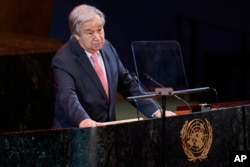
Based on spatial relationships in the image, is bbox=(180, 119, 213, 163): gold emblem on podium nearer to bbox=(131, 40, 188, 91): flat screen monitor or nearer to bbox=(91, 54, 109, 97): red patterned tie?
bbox=(91, 54, 109, 97): red patterned tie

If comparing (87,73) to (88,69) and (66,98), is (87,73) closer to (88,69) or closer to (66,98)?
(88,69)

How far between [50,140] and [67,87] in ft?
1.87

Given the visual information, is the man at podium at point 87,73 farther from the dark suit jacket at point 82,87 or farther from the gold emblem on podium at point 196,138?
the gold emblem on podium at point 196,138

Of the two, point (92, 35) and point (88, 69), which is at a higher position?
point (92, 35)

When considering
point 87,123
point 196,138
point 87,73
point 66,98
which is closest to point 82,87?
point 87,73

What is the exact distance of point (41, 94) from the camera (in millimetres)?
5746

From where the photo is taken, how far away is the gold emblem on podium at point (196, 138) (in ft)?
12.0

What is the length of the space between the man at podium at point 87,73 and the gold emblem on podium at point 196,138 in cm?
20

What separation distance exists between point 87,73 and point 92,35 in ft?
0.67

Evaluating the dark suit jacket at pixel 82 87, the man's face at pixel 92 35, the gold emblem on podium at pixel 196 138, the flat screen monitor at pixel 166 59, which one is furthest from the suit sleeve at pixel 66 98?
the flat screen monitor at pixel 166 59

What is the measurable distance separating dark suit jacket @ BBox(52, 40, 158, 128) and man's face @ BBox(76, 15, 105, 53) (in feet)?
0.18

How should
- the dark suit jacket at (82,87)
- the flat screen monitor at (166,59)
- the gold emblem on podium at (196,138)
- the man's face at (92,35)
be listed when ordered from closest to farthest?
the gold emblem on podium at (196,138) < the dark suit jacket at (82,87) < the man's face at (92,35) < the flat screen monitor at (166,59)

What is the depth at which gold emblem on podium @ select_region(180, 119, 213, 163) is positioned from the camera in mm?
3670

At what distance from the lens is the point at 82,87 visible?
3.91 metres
